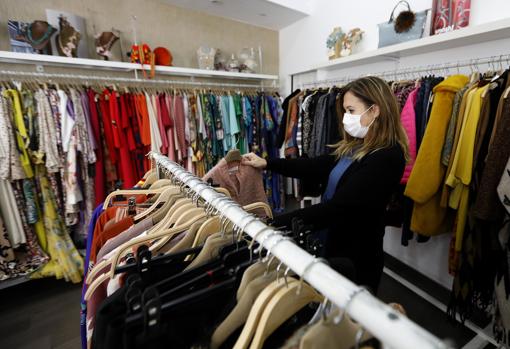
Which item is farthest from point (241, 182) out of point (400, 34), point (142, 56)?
point (142, 56)

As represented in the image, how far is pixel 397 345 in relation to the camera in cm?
28

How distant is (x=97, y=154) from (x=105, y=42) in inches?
38.1

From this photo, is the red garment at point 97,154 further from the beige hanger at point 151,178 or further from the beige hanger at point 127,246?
the beige hanger at point 127,246

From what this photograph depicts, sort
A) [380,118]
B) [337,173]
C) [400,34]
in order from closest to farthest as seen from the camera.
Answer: [380,118] < [337,173] < [400,34]

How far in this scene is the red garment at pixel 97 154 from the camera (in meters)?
2.08

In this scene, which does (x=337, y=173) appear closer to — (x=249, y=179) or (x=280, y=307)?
(x=249, y=179)

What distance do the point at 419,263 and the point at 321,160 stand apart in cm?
155

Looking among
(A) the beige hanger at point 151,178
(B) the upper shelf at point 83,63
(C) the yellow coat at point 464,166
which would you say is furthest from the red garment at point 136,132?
(C) the yellow coat at point 464,166

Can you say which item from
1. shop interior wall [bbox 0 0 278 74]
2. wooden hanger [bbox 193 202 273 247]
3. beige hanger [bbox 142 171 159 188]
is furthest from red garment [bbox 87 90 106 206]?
wooden hanger [bbox 193 202 273 247]

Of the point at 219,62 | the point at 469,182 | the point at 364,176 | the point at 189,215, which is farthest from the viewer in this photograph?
the point at 219,62

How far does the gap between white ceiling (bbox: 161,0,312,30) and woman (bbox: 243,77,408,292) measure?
6.78ft

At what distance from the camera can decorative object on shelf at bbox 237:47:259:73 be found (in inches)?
120

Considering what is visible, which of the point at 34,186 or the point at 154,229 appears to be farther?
the point at 34,186

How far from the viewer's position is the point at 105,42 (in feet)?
7.34
